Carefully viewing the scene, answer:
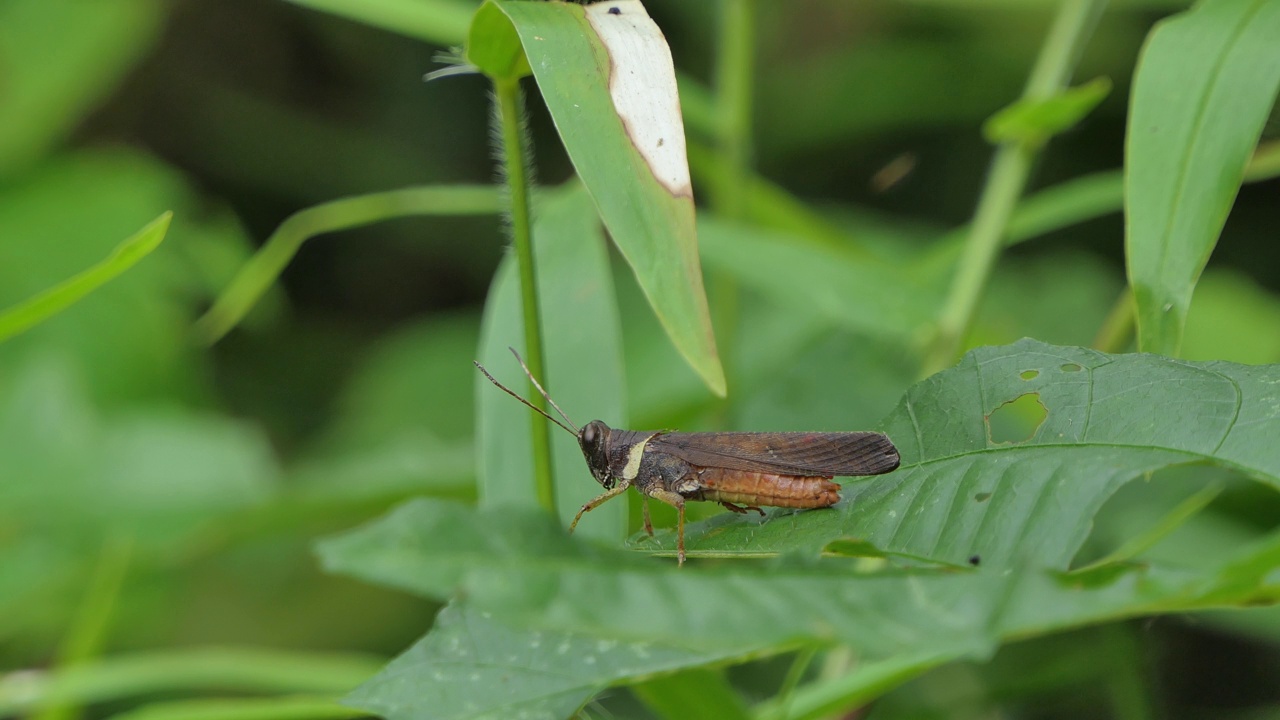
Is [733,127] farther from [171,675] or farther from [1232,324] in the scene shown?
[1232,324]

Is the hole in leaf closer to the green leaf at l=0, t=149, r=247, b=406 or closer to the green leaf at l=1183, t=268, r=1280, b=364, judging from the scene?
the green leaf at l=1183, t=268, r=1280, b=364

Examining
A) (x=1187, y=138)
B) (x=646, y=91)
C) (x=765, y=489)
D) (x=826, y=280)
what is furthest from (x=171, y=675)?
(x=1187, y=138)

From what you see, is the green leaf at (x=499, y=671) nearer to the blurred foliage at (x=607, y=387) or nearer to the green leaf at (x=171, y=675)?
the blurred foliage at (x=607, y=387)

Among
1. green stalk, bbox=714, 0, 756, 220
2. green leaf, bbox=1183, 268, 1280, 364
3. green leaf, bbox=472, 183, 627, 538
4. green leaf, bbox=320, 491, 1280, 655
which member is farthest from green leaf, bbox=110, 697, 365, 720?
green leaf, bbox=1183, 268, 1280, 364

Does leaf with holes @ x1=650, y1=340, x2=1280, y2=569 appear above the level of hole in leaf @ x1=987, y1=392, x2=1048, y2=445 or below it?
above

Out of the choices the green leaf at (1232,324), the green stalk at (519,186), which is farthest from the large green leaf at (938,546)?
the green leaf at (1232,324)
